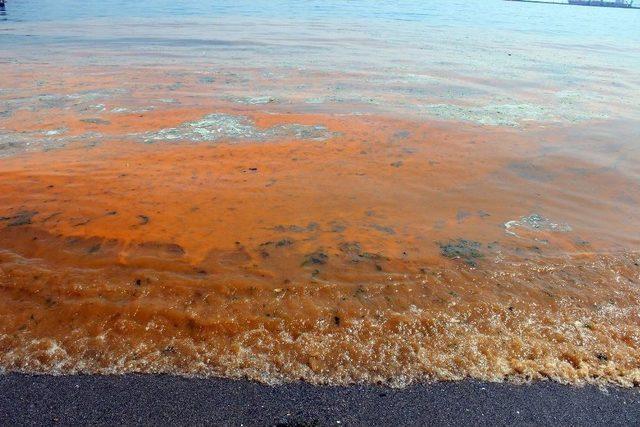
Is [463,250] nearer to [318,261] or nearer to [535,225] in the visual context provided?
[535,225]

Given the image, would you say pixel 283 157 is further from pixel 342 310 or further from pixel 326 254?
pixel 342 310

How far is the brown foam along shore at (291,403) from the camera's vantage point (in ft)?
9.71

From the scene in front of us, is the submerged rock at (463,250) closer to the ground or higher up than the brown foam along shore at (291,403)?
higher up

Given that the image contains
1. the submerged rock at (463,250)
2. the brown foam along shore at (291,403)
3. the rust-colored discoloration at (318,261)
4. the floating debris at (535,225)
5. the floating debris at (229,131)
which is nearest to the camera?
the brown foam along shore at (291,403)

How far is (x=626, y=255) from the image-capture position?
4941mm

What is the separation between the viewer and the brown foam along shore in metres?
2.96

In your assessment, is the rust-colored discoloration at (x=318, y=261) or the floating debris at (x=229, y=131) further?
the floating debris at (x=229, y=131)

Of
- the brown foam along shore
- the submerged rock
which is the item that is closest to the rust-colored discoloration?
the submerged rock

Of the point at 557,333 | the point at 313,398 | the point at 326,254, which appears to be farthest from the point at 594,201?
the point at 313,398

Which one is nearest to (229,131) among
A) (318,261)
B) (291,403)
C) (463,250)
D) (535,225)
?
(318,261)

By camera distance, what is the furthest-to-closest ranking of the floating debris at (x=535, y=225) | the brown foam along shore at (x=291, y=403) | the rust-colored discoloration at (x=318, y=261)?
the floating debris at (x=535, y=225) < the rust-colored discoloration at (x=318, y=261) < the brown foam along shore at (x=291, y=403)

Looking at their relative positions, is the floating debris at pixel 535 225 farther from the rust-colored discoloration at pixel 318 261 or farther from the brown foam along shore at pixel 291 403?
the brown foam along shore at pixel 291 403

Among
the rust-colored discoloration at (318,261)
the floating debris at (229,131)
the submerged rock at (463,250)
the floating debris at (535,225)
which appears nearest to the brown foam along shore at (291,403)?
the rust-colored discoloration at (318,261)

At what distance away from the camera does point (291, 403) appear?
3.08 m
